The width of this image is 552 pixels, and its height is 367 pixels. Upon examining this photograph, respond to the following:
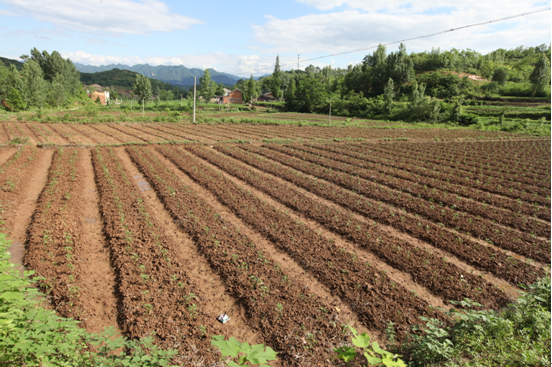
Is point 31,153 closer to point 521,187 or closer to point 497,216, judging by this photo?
point 497,216

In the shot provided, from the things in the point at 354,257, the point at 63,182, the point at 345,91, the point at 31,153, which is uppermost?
the point at 345,91

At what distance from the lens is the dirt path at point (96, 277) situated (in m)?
5.11

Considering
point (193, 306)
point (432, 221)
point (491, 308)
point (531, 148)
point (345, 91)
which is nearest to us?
point (193, 306)

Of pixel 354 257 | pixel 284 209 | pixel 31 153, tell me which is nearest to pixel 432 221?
pixel 354 257

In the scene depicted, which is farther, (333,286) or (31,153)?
(31,153)

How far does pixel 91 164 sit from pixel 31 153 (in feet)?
13.7

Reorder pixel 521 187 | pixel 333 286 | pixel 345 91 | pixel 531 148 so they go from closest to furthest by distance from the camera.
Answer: pixel 333 286
pixel 521 187
pixel 531 148
pixel 345 91

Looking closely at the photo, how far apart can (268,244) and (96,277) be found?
4.11m

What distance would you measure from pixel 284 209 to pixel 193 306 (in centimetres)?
563

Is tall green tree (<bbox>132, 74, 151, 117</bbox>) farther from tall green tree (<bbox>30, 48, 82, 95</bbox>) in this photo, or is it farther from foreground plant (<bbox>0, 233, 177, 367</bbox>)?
foreground plant (<bbox>0, 233, 177, 367</bbox>)

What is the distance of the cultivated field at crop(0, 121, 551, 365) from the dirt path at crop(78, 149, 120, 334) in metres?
0.04

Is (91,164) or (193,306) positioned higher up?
(91,164)

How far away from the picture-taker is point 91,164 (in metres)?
15.9

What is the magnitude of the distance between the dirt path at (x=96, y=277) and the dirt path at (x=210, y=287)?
1.56m
